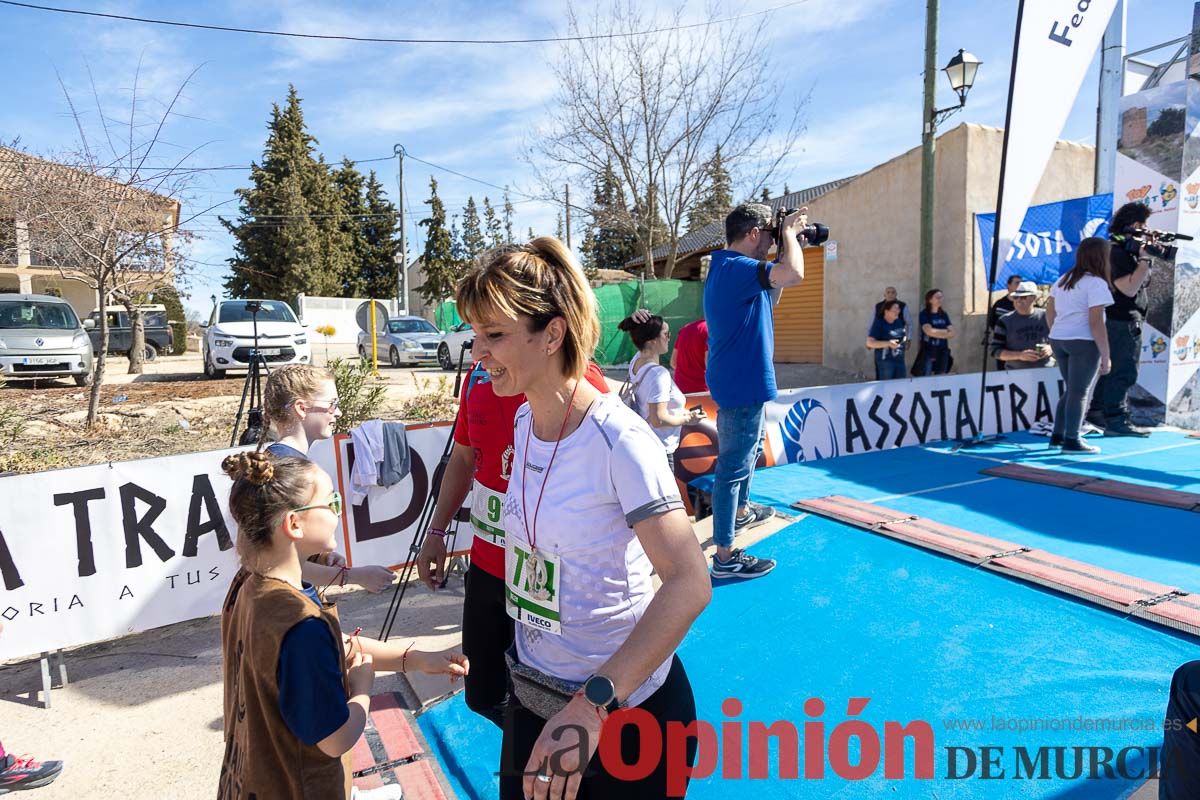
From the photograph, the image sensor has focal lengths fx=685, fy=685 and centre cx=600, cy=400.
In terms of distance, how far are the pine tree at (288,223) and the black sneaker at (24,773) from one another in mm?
36783

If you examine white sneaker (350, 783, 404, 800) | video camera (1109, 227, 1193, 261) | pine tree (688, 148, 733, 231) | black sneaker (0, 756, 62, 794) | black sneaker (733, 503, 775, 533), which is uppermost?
pine tree (688, 148, 733, 231)

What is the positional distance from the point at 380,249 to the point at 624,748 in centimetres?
4857

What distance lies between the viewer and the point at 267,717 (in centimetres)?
156

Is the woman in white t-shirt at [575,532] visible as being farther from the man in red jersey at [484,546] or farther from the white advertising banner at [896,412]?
the white advertising banner at [896,412]

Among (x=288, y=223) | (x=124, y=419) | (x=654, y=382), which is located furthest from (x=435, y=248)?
(x=654, y=382)

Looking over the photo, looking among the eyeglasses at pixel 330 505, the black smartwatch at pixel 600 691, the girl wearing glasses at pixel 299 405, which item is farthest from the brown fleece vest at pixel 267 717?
the girl wearing glasses at pixel 299 405

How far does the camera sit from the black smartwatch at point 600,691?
1260 mm

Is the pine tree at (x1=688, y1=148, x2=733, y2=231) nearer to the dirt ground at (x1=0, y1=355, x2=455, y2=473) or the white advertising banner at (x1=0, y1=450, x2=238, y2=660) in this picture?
the dirt ground at (x1=0, y1=355, x2=455, y2=473)

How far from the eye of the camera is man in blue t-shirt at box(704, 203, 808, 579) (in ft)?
12.1

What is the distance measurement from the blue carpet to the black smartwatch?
1.45 m

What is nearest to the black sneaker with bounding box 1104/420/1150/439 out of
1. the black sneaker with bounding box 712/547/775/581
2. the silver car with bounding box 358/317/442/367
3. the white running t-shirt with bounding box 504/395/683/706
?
the black sneaker with bounding box 712/547/775/581

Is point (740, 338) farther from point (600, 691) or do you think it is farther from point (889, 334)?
point (889, 334)

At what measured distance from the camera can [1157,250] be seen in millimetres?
6926

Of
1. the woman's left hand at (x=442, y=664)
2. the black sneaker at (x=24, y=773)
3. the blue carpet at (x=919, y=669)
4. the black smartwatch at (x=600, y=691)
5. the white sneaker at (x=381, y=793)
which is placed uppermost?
the black smartwatch at (x=600, y=691)
